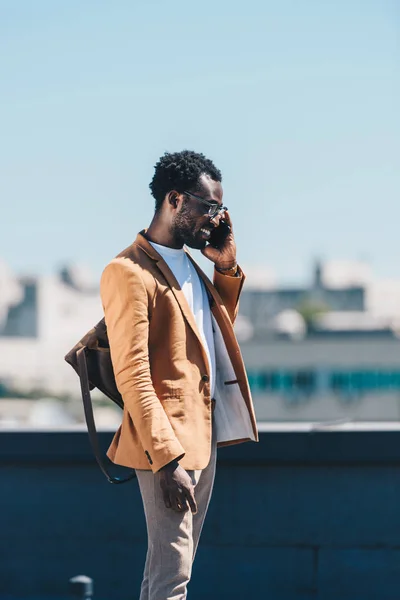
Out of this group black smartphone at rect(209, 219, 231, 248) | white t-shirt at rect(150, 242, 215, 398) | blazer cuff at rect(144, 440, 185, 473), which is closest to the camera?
blazer cuff at rect(144, 440, 185, 473)

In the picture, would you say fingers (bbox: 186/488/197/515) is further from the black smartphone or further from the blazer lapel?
the black smartphone

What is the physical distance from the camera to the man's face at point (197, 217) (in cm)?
385

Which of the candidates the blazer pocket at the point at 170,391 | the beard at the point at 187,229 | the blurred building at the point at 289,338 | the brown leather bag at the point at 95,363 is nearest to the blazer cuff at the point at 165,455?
the blazer pocket at the point at 170,391

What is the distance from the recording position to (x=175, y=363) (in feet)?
12.4

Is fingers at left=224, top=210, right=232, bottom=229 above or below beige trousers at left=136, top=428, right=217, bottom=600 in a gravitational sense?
above

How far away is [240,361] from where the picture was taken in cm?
400

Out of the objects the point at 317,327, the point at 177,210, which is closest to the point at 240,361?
the point at 177,210

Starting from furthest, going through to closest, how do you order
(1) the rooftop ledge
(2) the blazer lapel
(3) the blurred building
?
(3) the blurred building < (1) the rooftop ledge < (2) the blazer lapel

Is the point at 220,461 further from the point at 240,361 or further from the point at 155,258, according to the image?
the point at 155,258

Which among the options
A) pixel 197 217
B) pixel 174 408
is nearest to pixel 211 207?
pixel 197 217

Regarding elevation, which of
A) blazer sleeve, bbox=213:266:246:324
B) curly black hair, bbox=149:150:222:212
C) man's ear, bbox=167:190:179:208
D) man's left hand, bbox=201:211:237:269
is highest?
curly black hair, bbox=149:150:222:212

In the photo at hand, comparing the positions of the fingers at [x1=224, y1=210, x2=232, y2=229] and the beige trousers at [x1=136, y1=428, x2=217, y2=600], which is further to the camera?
the fingers at [x1=224, y1=210, x2=232, y2=229]

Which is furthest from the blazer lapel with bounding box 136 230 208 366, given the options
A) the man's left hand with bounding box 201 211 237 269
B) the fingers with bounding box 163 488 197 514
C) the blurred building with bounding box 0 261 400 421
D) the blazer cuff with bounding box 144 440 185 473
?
the blurred building with bounding box 0 261 400 421

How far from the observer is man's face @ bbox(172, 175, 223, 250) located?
12.6 feet
